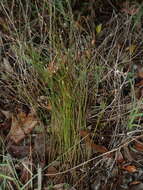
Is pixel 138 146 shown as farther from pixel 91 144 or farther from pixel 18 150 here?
pixel 18 150

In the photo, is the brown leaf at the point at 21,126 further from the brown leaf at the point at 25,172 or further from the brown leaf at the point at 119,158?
the brown leaf at the point at 119,158

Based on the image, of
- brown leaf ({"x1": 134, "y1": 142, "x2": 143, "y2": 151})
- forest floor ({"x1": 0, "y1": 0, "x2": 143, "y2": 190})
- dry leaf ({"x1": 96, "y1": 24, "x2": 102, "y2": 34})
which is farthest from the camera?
dry leaf ({"x1": 96, "y1": 24, "x2": 102, "y2": 34})

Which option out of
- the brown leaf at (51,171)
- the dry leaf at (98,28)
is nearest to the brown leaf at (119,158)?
the brown leaf at (51,171)

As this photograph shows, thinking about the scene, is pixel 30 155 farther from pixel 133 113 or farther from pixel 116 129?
pixel 133 113

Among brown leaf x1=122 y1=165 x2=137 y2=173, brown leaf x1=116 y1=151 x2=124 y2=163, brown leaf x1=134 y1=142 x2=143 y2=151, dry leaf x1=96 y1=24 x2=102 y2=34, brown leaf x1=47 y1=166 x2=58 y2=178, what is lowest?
brown leaf x1=122 y1=165 x2=137 y2=173

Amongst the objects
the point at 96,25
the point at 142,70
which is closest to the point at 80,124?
the point at 142,70

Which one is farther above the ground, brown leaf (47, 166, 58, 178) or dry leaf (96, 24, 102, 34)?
dry leaf (96, 24, 102, 34)

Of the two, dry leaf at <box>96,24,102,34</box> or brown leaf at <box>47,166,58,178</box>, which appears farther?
dry leaf at <box>96,24,102,34</box>

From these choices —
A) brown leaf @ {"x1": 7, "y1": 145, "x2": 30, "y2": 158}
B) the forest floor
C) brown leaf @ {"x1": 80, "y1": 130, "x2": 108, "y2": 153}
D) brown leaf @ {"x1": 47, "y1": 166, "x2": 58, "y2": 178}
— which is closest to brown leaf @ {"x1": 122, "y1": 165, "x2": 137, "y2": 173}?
the forest floor

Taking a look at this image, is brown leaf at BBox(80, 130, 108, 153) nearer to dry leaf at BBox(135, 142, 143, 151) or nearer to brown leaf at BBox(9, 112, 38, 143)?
dry leaf at BBox(135, 142, 143, 151)
